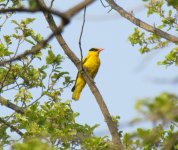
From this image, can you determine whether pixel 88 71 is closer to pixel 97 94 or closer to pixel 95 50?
pixel 95 50

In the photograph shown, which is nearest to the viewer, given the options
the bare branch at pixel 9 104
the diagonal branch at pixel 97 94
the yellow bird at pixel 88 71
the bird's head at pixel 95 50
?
the diagonal branch at pixel 97 94

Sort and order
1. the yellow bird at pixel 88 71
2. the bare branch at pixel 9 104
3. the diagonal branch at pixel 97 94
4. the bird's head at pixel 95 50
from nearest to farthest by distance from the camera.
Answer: the diagonal branch at pixel 97 94 < the bare branch at pixel 9 104 < the yellow bird at pixel 88 71 < the bird's head at pixel 95 50

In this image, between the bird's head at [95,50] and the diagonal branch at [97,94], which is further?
the bird's head at [95,50]

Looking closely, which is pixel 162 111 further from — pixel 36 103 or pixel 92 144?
pixel 36 103

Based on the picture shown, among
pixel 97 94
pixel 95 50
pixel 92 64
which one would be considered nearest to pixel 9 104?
pixel 97 94

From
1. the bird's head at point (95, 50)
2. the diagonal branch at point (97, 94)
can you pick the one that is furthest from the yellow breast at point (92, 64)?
the diagonal branch at point (97, 94)

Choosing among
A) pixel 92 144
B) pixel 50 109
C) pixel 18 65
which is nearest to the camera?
pixel 92 144

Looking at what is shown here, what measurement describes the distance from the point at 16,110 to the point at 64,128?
4.47 ft

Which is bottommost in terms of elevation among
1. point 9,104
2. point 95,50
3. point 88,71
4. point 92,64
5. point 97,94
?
point 97,94

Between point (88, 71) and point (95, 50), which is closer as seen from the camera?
point (88, 71)

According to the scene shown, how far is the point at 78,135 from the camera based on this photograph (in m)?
6.52

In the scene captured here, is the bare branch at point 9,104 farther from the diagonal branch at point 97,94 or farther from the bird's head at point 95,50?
the bird's head at point 95,50

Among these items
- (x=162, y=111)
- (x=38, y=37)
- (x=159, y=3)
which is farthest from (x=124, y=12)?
(x=162, y=111)

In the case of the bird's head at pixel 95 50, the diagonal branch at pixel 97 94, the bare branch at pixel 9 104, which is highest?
the bird's head at pixel 95 50
